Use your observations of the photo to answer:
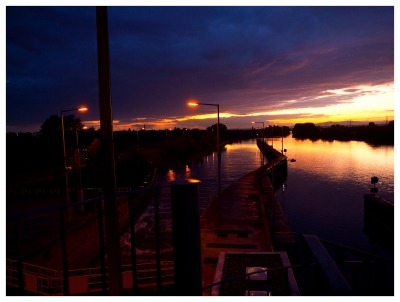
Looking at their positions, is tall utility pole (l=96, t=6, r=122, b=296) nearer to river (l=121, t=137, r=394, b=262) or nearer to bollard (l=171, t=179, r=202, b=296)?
bollard (l=171, t=179, r=202, b=296)

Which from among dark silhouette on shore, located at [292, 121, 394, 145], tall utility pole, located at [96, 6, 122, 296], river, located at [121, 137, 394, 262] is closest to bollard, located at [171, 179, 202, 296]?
tall utility pole, located at [96, 6, 122, 296]

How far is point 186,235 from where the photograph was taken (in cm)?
282

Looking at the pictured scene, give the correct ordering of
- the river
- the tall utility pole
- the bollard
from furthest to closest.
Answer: the river < the tall utility pole < the bollard

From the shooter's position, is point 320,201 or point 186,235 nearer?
point 186,235

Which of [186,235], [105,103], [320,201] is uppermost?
[105,103]

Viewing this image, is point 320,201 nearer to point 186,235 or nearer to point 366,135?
point 186,235

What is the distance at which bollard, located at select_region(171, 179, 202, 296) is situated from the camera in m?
2.77

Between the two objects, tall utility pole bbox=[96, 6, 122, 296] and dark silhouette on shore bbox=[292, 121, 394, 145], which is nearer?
tall utility pole bbox=[96, 6, 122, 296]

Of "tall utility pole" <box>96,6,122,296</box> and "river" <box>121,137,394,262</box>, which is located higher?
"tall utility pole" <box>96,6,122,296</box>

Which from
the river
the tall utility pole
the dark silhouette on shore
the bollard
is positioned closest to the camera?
the bollard

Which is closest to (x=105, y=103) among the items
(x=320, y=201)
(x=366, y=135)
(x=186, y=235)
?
(x=186, y=235)

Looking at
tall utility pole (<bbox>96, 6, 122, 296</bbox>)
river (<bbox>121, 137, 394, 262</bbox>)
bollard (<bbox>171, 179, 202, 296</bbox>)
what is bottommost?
river (<bbox>121, 137, 394, 262</bbox>)

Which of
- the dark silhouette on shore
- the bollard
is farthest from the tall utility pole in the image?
the dark silhouette on shore
